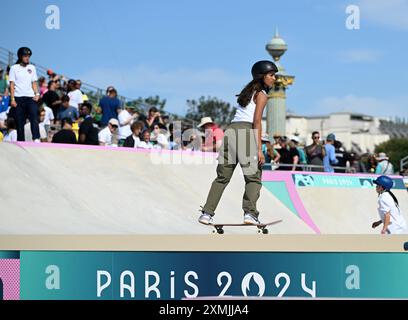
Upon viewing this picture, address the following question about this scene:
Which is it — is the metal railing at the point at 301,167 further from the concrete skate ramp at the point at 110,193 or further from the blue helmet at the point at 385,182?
the blue helmet at the point at 385,182

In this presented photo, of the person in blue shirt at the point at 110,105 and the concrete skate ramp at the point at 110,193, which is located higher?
the person in blue shirt at the point at 110,105

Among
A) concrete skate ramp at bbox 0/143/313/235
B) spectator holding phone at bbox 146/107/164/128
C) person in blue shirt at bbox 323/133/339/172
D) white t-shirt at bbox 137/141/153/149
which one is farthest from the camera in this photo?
person in blue shirt at bbox 323/133/339/172

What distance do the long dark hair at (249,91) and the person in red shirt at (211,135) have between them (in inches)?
238

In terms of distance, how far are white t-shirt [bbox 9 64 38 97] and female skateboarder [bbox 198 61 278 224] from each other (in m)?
6.58

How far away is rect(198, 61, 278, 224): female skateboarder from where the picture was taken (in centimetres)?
1037

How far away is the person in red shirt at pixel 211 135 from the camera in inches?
673

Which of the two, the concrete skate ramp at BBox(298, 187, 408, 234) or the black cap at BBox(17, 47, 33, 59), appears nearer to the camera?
the black cap at BBox(17, 47, 33, 59)

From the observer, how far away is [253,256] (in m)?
8.59

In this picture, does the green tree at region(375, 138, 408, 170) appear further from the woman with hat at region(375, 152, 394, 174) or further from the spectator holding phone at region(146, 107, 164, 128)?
the spectator holding phone at region(146, 107, 164, 128)

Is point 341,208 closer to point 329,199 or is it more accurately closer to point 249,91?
point 329,199

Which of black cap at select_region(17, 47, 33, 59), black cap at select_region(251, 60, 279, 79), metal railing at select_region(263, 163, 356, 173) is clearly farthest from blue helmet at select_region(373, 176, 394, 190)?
metal railing at select_region(263, 163, 356, 173)

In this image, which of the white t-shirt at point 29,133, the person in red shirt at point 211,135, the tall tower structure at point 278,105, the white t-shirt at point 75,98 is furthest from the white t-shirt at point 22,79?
the tall tower structure at point 278,105
